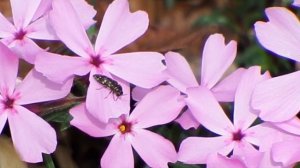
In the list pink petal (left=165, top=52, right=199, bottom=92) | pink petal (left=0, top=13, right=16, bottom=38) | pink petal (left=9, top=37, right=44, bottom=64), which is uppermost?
pink petal (left=0, top=13, right=16, bottom=38)

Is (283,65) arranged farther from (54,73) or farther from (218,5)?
(54,73)

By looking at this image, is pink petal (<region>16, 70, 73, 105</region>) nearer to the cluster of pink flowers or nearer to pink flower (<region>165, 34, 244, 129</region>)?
the cluster of pink flowers

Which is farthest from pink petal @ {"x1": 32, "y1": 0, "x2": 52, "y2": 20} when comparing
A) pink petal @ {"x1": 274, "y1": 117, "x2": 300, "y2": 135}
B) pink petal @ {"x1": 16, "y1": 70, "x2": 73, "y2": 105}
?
pink petal @ {"x1": 274, "y1": 117, "x2": 300, "y2": 135}

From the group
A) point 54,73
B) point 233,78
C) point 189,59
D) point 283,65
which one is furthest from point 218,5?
point 54,73

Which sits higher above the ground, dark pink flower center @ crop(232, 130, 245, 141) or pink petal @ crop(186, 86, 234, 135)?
pink petal @ crop(186, 86, 234, 135)

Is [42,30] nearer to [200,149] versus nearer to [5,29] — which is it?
[5,29]

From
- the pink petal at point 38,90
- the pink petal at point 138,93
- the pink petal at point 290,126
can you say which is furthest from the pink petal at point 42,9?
the pink petal at point 290,126
